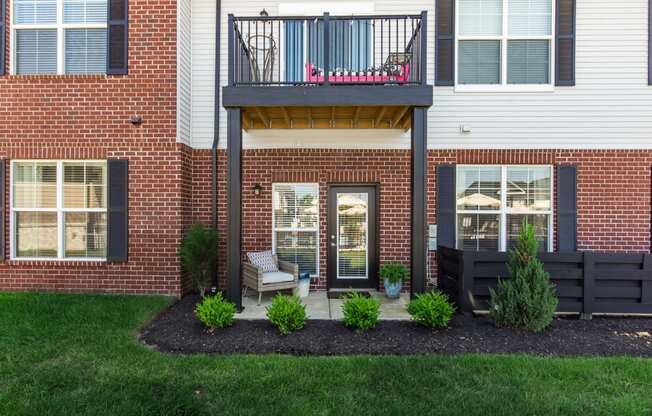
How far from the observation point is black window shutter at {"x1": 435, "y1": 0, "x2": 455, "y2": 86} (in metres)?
6.69

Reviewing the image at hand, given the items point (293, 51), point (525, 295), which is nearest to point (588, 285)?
point (525, 295)

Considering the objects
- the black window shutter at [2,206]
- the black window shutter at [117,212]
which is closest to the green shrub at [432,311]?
the black window shutter at [117,212]

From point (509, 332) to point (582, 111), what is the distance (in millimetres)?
4557

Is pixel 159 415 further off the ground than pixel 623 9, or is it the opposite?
pixel 623 9

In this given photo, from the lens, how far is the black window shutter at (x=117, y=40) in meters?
6.23

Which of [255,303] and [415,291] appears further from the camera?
[255,303]

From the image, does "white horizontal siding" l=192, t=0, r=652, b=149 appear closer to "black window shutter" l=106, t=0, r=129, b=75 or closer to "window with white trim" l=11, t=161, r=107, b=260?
"black window shutter" l=106, t=0, r=129, b=75

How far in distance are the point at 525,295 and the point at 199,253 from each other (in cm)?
484

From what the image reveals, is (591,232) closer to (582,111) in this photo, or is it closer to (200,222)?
(582,111)

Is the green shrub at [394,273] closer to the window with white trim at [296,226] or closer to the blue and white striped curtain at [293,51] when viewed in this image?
the window with white trim at [296,226]

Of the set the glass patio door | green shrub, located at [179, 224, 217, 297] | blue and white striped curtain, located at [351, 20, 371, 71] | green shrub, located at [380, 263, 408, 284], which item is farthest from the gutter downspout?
green shrub, located at [380, 263, 408, 284]

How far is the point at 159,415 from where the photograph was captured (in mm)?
2953

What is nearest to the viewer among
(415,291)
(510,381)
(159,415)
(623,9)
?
(159,415)

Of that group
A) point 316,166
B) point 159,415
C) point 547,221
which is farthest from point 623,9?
point 159,415
